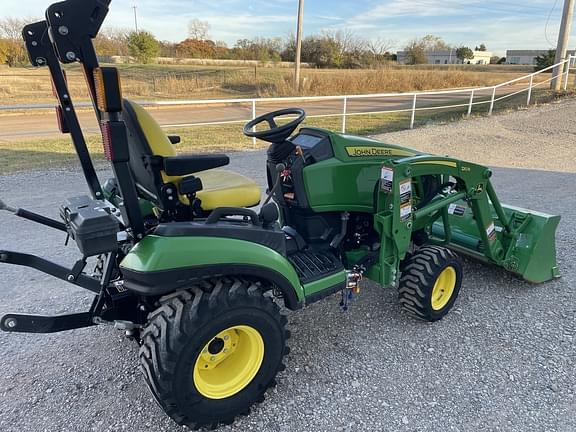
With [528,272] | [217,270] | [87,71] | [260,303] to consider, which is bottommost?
[528,272]

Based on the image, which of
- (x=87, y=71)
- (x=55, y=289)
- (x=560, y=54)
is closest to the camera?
(x=87, y=71)

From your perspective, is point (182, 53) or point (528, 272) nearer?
point (528, 272)

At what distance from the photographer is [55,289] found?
134 inches

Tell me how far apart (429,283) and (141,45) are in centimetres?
3564

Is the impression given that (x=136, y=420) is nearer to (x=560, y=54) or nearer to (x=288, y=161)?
(x=288, y=161)

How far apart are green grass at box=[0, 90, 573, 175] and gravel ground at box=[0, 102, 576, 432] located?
4560 mm

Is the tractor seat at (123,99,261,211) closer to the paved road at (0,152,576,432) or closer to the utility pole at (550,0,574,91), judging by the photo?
the paved road at (0,152,576,432)

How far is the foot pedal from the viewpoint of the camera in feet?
6.38

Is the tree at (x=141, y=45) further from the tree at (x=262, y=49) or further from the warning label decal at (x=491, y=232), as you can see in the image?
the warning label decal at (x=491, y=232)

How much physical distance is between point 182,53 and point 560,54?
38.6 metres

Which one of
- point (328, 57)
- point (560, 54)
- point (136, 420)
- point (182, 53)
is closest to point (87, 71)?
point (136, 420)

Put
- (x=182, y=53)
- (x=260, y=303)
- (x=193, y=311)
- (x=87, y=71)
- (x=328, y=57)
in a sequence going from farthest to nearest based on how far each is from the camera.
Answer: (x=182, y=53) < (x=328, y=57) < (x=260, y=303) < (x=193, y=311) < (x=87, y=71)

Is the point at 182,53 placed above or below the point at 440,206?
above

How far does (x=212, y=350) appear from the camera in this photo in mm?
2207
